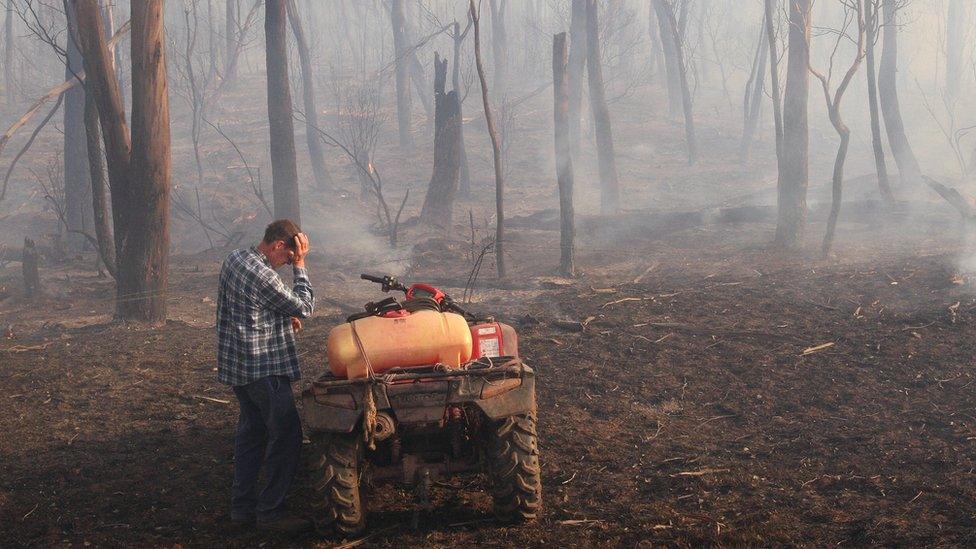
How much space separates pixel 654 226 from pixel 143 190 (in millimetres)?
12418

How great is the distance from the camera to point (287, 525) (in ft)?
15.8

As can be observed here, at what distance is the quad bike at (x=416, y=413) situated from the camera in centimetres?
441

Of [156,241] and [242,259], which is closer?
[242,259]

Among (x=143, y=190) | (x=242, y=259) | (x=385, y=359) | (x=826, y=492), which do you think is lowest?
(x=826, y=492)

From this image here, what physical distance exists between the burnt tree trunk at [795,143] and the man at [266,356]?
45.2 feet

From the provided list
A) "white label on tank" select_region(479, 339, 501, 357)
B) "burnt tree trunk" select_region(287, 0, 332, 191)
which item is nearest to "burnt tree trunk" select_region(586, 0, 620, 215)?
"burnt tree trunk" select_region(287, 0, 332, 191)

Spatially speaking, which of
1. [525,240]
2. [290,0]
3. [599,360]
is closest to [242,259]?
[599,360]

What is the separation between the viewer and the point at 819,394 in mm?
7164

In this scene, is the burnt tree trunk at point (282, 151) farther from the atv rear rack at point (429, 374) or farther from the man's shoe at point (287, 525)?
the atv rear rack at point (429, 374)

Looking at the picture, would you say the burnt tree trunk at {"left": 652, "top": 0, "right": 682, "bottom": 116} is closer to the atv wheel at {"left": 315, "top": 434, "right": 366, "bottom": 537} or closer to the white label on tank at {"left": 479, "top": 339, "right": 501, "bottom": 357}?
the white label on tank at {"left": 479, "top": 339, "right": 501, "bottom": 357}

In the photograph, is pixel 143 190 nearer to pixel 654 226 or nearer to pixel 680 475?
pixel 680 475

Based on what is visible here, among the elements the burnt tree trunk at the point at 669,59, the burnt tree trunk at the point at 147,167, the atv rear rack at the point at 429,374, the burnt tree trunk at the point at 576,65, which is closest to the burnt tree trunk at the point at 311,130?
the burnt tree trunk at the point at 576,65

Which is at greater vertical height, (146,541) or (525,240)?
(525,240)

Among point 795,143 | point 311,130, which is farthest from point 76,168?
point 795,143
